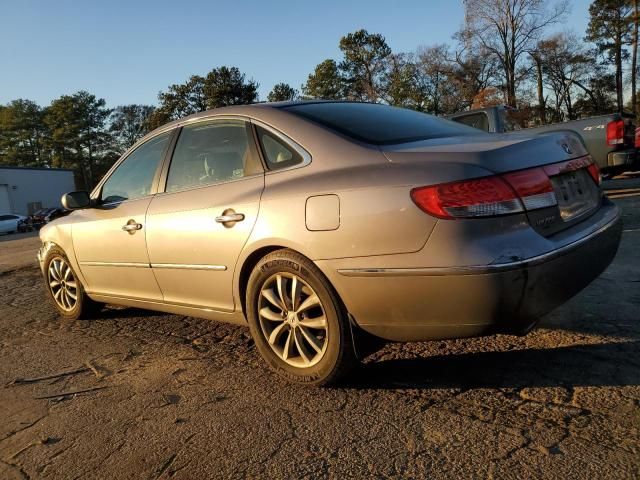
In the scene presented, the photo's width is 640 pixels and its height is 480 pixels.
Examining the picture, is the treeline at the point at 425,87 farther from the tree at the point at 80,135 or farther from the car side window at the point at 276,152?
the car side window at the point at 276,152

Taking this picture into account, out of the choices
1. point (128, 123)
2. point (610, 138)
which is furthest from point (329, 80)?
point (610, 138)

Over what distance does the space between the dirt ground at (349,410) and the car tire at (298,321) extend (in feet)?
0.45

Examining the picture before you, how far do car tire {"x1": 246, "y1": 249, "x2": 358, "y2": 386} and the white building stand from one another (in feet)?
166

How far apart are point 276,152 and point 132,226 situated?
1391mm

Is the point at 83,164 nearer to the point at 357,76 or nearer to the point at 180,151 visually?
the point at 357,76

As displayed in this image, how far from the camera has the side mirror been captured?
433cm

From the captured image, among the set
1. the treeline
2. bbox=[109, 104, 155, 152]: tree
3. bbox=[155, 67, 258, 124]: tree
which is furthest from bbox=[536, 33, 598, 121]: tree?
bbox=[109, 104, 155, 152]: tree

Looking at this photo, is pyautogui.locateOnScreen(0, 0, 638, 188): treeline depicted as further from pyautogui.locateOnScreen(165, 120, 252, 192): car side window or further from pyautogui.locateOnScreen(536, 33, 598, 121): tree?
pyautogui.locateOnScreen(165, 120, 252, 192): car side window

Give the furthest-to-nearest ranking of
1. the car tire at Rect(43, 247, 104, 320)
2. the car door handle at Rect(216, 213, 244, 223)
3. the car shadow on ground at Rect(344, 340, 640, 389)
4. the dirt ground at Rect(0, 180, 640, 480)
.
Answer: the car tire at Rect(43, 247, 104, 320)
the car door handle at Rect(216, 213, 244, 223)
the car shadow on ground at Rect(344, 340, 640, 389)
the dirt ground at Rect(0, 180, 640, 480)

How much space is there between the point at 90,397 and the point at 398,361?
70.1 inches

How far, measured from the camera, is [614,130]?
988cm

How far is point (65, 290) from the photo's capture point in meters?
4.84

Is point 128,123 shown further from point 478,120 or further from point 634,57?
point 478,120

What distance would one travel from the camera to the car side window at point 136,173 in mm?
3910
